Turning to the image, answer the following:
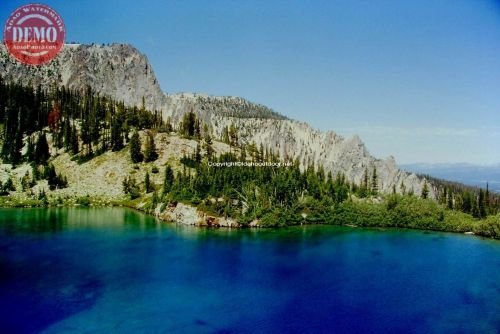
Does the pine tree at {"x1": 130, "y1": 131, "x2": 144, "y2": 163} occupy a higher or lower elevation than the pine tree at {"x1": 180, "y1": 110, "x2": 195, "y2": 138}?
lower

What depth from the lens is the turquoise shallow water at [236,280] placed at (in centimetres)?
4131

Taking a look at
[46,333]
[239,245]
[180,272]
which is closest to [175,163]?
[239,245]

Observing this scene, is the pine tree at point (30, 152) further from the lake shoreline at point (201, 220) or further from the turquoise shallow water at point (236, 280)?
the turquoise shallow water at point (236, 280)

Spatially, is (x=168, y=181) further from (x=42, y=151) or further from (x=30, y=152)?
(x=30, y=152)

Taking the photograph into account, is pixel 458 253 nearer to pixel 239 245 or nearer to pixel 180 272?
pixel 239 245

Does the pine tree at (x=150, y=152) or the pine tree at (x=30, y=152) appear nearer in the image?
the pine tree at (x=30, y=152)

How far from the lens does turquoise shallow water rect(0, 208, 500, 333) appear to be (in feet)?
136

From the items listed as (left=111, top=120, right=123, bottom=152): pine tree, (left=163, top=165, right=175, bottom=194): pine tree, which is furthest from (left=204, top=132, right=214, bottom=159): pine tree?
(left=111, top=120, right=123, bottom=152): pine tree

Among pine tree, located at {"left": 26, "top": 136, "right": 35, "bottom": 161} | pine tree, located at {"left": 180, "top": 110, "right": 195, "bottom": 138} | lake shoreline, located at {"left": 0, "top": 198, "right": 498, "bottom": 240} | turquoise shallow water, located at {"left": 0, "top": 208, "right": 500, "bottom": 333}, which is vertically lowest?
turquoise shallow water, located at {"left": 0, "top": 208, "right": 500, "bottom": 333}

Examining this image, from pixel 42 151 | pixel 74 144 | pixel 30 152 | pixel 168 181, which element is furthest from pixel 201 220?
pixel 30 152

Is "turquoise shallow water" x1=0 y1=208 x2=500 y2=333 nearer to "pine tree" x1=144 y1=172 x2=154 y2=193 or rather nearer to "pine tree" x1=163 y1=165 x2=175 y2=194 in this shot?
"pine tree" x1=163 y1=165 x2=175 y2=194

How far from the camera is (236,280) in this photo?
5350cm

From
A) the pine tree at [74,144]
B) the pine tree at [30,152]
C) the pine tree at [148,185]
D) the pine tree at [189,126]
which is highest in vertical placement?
the pine tree at [189,126]

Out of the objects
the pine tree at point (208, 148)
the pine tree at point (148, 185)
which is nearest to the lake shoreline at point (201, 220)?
the pine tree at point (148, 185)
